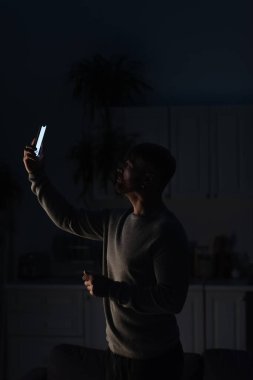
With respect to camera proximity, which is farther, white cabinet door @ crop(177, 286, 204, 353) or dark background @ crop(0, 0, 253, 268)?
dark background @ crop(0, 0, 253, 268)

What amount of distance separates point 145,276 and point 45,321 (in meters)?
3.73

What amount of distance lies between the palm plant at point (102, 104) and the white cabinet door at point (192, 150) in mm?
394

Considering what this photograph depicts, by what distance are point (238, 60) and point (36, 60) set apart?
69.8 inches

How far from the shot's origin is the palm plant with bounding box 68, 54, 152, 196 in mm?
5566

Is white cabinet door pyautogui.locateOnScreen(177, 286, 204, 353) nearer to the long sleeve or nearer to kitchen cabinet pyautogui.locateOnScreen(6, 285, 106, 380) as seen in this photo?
kitchen cabinet pyautogui.locateOnScreen(6, 285, 106, 380)

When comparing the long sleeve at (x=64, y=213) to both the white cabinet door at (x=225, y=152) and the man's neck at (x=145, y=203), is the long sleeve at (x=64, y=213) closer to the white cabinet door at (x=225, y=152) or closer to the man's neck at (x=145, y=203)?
the man's neck at (x=145, y=203)

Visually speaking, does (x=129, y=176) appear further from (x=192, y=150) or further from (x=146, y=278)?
(x=192, y=150)

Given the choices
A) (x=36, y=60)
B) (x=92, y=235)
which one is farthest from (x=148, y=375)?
(x=36, y=60)

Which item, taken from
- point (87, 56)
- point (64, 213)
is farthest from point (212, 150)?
point (64, 213)

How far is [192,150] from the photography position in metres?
5.52

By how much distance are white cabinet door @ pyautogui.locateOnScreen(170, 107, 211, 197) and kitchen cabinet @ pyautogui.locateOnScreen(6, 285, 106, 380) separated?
1190 mm

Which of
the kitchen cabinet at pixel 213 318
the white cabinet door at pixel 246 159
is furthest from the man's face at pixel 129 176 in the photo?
the white cabinet door at pixel 246 159

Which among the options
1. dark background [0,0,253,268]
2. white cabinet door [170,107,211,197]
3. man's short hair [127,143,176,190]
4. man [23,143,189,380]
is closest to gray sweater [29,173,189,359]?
man [23,143,189,380]

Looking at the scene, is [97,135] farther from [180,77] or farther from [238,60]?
[238,60]
